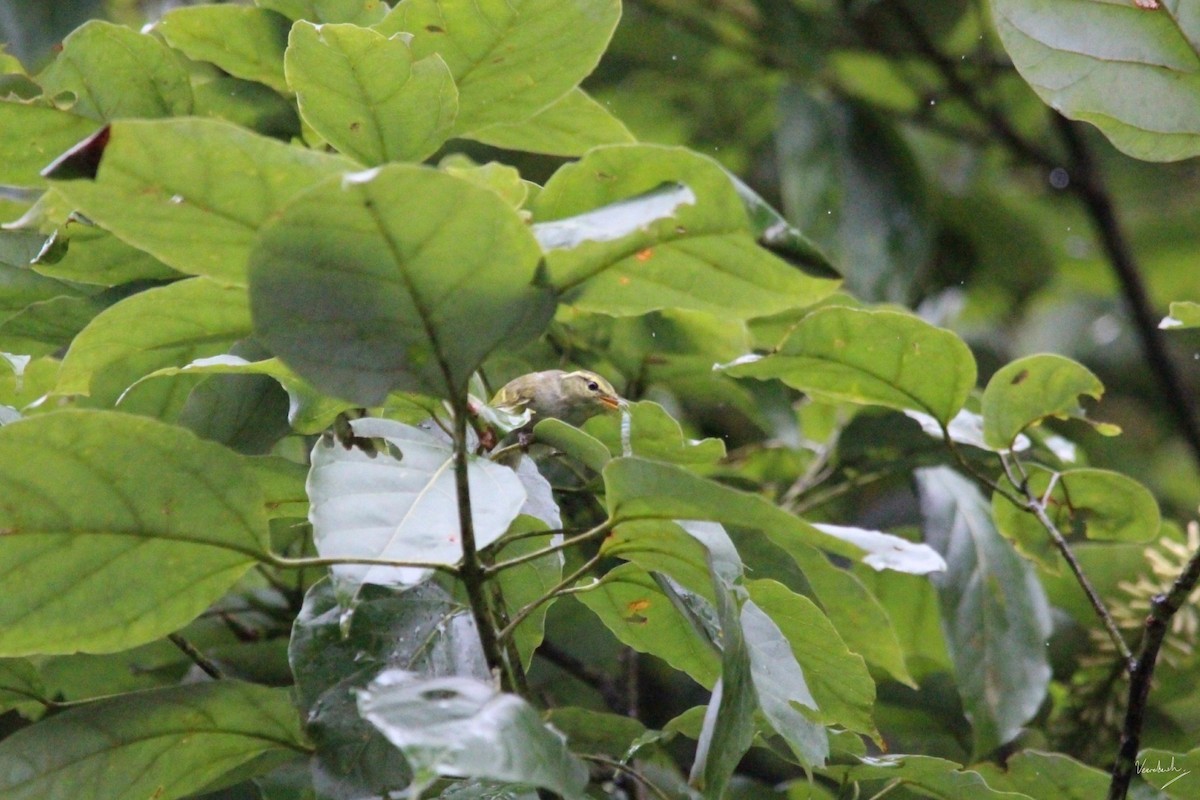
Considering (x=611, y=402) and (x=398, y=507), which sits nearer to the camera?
(x=398, y=507)

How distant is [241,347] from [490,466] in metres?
0.26

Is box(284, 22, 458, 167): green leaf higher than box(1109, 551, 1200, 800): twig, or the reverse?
box(284, 22, 458, 167): green leaf

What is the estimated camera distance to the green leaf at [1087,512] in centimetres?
102

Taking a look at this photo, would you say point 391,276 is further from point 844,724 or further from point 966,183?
point 966,183

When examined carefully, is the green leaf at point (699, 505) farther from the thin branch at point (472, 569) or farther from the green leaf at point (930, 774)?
the green leaf at point (930, 774)

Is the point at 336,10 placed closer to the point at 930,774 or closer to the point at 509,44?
the point at 509,44

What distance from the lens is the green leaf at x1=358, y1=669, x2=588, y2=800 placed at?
50 cm

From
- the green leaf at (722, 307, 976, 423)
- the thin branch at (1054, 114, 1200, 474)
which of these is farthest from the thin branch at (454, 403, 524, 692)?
the thin branch at (1054, 114, 1200, 474)

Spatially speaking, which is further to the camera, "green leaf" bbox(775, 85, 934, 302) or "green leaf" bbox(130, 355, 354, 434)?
"green leaf" bbox(775, 85, 934, 302)

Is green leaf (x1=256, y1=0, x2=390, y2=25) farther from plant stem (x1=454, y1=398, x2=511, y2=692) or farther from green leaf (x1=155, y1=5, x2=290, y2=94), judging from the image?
plant stem (x1=454, y1=398, x2=511, y2=692)

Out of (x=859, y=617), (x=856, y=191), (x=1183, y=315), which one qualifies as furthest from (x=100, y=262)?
(x=856, y=191)

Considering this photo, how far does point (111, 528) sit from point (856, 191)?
162 centimetres

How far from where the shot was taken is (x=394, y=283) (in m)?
0.57

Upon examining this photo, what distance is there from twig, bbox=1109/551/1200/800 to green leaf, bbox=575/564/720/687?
261mm
